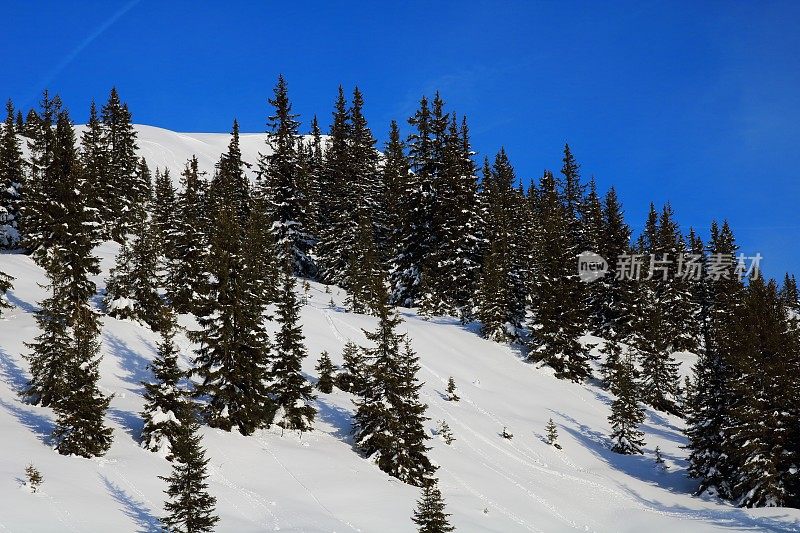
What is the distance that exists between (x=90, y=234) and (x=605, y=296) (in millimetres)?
48697

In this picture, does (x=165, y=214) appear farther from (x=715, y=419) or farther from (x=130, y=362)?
(x=715, y=419)

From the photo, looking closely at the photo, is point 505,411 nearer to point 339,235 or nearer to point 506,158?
point 339,235

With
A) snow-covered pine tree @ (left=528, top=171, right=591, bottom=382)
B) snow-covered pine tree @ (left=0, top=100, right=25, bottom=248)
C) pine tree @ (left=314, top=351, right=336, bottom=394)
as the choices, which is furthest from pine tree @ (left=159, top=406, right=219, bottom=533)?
snow-covered pine tree @ (left=0, top=100, right=25, bottom=248)

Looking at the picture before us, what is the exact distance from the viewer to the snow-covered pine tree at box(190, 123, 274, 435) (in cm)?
2211

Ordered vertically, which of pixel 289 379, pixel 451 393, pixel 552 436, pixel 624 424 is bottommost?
pixel 552 436

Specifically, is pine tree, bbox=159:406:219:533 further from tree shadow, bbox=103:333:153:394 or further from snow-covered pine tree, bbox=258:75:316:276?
snow-covered pine tree, bbox=258:75:316:276

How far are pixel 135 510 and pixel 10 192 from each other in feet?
142

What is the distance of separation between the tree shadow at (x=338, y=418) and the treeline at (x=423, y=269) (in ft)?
7.35

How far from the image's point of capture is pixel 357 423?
24.4 meters

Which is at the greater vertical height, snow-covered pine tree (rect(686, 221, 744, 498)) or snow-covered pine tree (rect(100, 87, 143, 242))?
snow-covered pine tree (rect(100, 87, 143, 242))

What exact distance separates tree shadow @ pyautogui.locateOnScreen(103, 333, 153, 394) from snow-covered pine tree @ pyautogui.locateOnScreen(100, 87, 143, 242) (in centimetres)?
3319

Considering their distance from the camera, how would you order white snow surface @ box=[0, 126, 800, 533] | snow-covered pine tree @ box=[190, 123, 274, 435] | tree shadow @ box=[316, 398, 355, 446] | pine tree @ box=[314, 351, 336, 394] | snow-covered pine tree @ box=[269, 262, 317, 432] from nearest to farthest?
white snow surface @ box=[0, 126, 800, 533]
snow-covered pine tree @ box=[190, 123, 274, 435]
snow-covered pine tree @ box=[269, 262, 317, 432]
tree shadow @ box=[316, 398, 355, 446]
pine tree @ box=[314, 351, 336, 394]

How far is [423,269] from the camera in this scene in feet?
165

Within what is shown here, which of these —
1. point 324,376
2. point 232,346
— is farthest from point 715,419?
point 232,346
